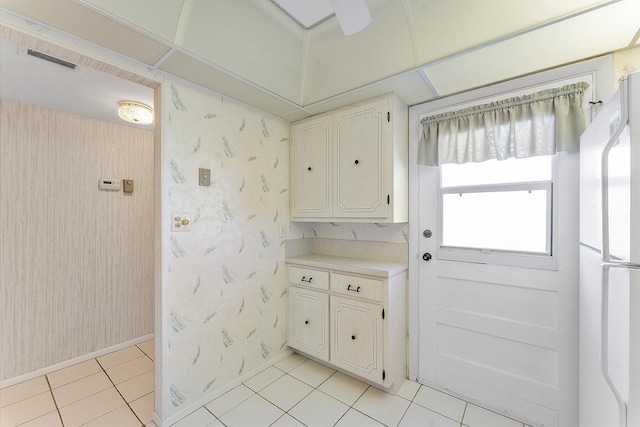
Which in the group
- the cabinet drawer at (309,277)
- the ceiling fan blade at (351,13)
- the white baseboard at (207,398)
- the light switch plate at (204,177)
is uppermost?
the ceiling fan blade at (351,13)

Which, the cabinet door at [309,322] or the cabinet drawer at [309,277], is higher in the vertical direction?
the cabinet drawer at [309,277]

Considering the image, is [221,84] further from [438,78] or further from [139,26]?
[438,78]

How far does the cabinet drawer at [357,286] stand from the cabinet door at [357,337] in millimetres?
62

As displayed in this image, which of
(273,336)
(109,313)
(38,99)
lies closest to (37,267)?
(109,313)

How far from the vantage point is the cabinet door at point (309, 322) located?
222 cm

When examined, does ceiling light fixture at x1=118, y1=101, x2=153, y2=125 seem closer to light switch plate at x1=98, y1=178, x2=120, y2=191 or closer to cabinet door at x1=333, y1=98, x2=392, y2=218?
light switch plate at x1=98, y1=178, x2=120, y2=191

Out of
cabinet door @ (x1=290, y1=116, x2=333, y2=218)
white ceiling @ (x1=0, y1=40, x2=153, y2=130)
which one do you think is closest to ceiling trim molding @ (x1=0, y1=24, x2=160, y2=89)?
white ceiling @ (x1=0, y1=40, x2=153, y2=130)

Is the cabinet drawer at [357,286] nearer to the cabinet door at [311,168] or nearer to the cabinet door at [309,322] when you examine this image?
the cabinet door at [309,322]

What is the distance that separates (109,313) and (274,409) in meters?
1.98

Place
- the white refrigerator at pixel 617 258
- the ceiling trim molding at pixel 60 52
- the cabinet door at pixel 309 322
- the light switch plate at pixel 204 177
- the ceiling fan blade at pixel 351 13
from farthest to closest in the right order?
the cabinet door at pixel 309 322 < the light switch plate at pixel 204 177 < the ceiling trim molding at pixel 60 52 < the ceiling fan blade at pixel 351 13 < the white refrigerator at pixel 617 258

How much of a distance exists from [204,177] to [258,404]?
5.51 feet

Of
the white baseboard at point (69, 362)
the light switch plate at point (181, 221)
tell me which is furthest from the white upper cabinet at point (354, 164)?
the white baseboard at point (69, 362)

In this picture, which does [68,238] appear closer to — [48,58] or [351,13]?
[48,58]

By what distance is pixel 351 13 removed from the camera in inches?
44.0
